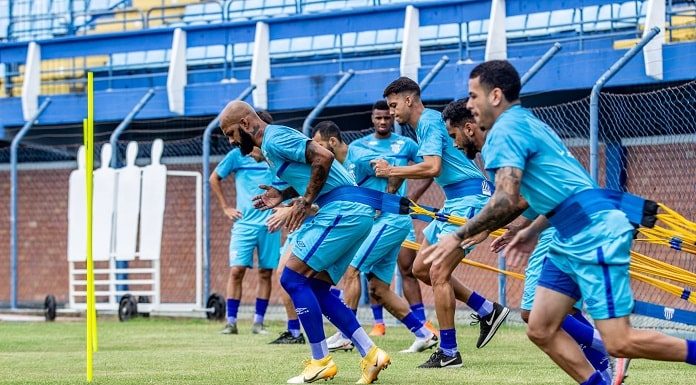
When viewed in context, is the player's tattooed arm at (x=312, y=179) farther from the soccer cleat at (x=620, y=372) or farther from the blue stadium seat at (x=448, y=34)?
the blue stadium seat at (x=448, y=34)

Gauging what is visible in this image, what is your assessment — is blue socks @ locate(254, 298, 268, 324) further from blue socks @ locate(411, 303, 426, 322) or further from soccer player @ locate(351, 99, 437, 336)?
blue socks @ locate(411, 303, 426, 322)

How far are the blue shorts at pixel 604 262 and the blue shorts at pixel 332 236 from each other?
9.30ft

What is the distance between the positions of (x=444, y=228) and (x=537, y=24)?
10.2 metres

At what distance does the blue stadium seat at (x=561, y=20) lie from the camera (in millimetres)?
20609

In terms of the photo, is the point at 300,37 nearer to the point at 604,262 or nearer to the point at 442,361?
the point at 442,361

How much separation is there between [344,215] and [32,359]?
3908 mm

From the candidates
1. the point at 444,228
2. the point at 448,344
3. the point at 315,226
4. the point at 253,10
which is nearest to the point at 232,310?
the point at 444,228

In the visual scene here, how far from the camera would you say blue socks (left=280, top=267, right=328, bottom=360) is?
970cm

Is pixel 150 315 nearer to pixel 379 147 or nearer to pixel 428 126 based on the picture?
pixel 379 147

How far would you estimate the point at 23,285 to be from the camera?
2536 cm

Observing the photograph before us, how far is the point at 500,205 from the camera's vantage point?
7.04 meters

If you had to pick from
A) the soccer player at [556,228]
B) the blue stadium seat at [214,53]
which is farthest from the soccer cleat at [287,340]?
the blue stadium seat at [214,53]

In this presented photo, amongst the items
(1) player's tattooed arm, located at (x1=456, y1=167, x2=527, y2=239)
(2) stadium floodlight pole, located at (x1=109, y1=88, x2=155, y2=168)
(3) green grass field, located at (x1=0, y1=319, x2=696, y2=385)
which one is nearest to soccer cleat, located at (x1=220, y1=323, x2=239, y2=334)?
(3) green grass field, located at (x1=0, y1=319, x2=696, y2=385)

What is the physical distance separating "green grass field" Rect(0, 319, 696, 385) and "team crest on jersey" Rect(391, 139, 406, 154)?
1.87m
